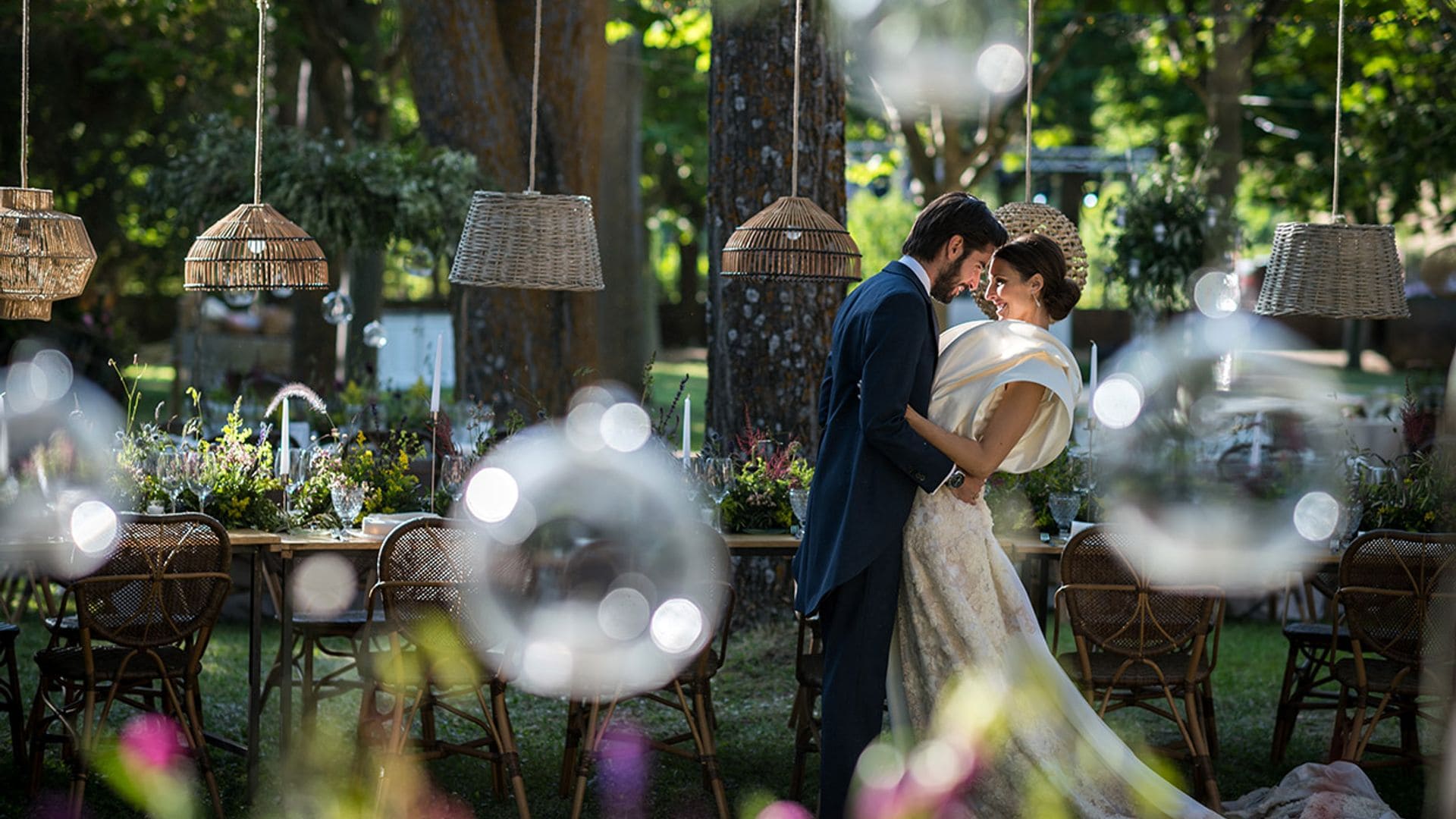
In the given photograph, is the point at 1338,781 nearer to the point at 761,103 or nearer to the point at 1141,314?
the point at 761,103

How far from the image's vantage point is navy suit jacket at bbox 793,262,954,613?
12.8 feet

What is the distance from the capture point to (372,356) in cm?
1282

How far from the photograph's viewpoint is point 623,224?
13922 millimetres

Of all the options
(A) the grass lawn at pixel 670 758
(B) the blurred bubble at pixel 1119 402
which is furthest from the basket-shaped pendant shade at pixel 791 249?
(B) the blurred bubble at pixel 1119 402

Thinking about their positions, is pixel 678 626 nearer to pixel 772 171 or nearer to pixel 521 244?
pixel 521 244

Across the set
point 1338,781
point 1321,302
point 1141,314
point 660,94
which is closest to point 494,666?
point 1338,781

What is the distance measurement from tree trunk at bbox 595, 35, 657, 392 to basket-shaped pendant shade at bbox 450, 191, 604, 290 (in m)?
8.51

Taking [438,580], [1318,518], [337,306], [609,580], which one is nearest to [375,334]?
[337,306]

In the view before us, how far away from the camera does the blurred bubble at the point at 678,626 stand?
4.67m

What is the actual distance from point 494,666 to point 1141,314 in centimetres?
828

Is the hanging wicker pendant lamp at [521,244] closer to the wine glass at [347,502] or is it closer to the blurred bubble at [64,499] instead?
the wine glass at [347,502]

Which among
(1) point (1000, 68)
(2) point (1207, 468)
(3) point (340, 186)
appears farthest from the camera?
(1) point (1000, 68)

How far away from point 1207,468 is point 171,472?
5.39 metres

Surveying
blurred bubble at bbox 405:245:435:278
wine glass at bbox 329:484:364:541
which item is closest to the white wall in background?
blurred bubble at bbox 405:245:435:278
